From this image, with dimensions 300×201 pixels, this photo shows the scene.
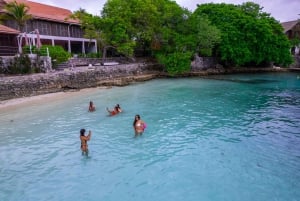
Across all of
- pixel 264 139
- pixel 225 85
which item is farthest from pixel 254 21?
pixel 264 139

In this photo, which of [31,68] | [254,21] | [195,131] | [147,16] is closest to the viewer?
[195,131]

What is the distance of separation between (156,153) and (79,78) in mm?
19452

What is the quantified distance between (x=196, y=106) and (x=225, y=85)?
11.6 meters

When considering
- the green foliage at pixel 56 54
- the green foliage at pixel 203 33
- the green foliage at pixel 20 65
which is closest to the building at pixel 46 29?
the green foliage at pixel 56 54

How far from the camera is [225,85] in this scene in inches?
1132

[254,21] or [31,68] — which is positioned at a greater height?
[254,21]

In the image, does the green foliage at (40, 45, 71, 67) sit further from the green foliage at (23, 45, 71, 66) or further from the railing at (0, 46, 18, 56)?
the railing at (0, 46, 18, 56)

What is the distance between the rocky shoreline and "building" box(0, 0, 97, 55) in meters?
7.51

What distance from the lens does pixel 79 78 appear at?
1083 inches

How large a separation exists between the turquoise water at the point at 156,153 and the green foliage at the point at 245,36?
21.0 m

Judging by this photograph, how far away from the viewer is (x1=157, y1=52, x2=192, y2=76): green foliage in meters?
34.3

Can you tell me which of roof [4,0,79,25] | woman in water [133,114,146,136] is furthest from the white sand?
roof [4,0,79,25]

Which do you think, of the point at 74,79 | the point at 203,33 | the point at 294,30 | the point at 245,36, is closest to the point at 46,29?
the point at 74,79

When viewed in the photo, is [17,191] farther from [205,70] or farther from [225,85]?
[205,70]
